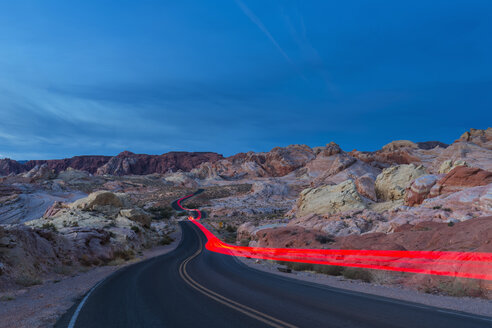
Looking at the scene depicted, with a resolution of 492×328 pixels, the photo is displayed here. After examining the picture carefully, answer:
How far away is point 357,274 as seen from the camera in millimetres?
13406

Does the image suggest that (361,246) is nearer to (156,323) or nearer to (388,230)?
(388,230)

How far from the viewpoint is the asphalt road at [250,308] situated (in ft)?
22.5

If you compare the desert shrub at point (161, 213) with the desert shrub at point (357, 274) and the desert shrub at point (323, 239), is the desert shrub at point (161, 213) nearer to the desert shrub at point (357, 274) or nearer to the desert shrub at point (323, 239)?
the desert shrub at point (323, 239)

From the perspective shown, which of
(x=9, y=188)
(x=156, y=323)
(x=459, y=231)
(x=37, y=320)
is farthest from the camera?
(x=9, y=188)

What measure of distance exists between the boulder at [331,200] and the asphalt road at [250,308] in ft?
74.4

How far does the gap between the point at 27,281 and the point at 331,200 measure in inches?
1165

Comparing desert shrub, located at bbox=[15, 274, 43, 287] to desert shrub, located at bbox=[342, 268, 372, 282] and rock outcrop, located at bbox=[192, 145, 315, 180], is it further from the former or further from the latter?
rock outcrop, located at bbox=[192, 145, 315, 180]

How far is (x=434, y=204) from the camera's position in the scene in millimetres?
21406

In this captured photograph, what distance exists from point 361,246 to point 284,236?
951 centimetres

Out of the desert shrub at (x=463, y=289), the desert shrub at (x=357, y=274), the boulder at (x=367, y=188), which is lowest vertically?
the desert shrub at (x=357, y=274)

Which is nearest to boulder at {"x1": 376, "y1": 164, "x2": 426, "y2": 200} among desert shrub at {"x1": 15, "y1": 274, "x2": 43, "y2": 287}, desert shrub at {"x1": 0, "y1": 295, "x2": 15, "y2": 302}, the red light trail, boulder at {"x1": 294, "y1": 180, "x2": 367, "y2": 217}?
boulder at {"x1": 294, "y1": 180, "x2": 367, "y2": 217}

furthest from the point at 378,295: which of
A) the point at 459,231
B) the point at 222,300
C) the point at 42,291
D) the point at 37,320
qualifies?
the point at 42,291

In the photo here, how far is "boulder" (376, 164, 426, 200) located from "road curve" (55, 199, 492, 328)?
91.3 feet

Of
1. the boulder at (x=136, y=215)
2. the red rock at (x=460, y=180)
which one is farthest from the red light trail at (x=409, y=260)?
the boulder at (x=136, y=215)
